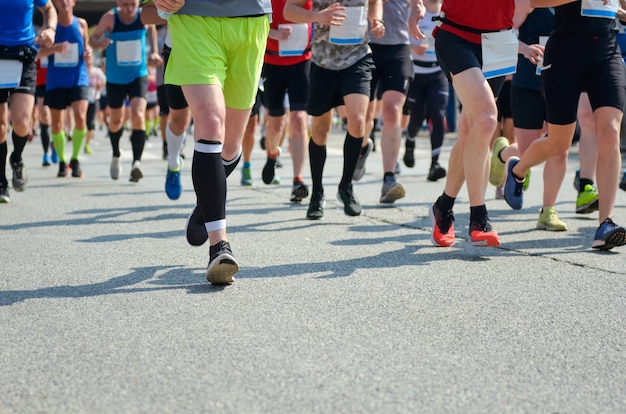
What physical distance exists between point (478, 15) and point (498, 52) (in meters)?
0.23

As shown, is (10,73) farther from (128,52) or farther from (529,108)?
(529,108)

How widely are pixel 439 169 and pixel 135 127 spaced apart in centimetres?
331

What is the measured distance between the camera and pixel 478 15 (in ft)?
17.6

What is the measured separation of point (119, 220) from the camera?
7.03 meters

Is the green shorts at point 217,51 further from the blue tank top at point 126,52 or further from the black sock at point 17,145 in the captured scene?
the blue tank top at point 126,52

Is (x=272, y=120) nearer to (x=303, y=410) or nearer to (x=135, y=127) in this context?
(x=135, y=127)

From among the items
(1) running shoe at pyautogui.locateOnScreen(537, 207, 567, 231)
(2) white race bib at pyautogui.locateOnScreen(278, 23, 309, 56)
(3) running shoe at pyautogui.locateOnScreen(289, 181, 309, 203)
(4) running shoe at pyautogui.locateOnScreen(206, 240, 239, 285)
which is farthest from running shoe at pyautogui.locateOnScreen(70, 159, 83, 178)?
(4) running shoe at pyautogui.locateOnScreen(206, 240, 239, 285)

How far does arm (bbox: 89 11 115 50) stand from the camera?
33.6ft

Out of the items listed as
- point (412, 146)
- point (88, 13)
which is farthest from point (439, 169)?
point (88, 13)

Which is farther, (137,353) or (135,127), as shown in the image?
(135,127)

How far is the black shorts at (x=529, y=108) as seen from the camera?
7.09 meters

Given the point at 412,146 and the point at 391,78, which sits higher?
the point at 391,78

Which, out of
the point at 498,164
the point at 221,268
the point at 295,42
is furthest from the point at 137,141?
the point at 221,268

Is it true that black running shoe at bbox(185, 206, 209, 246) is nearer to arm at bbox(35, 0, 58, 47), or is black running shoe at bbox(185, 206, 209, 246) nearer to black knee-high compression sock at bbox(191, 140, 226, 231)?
black knee-high compression sock at bbox(191, 140, 226, 231)
